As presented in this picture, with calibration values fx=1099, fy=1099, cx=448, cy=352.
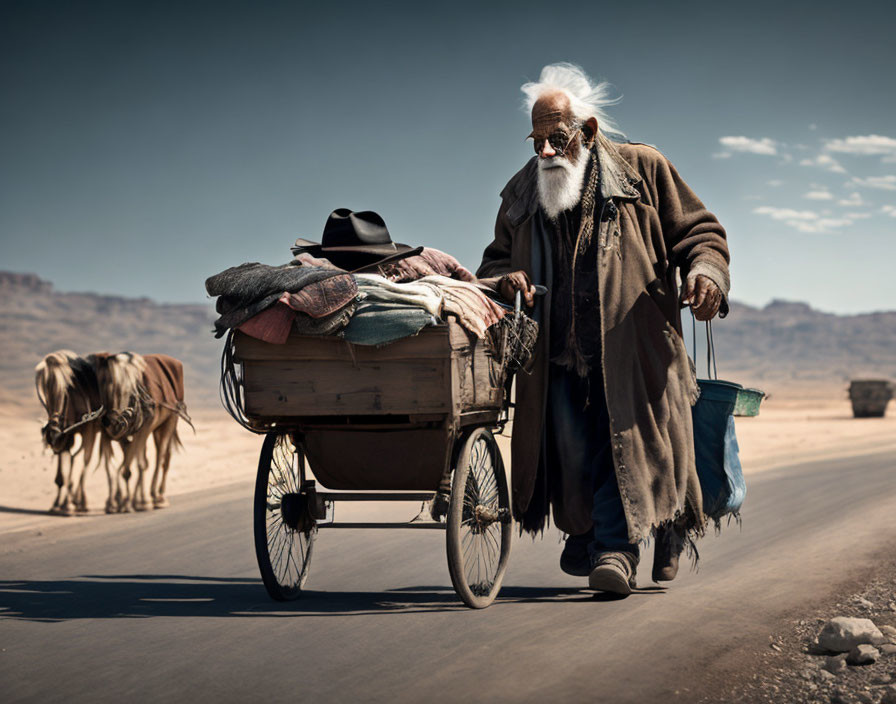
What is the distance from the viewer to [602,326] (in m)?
6.54

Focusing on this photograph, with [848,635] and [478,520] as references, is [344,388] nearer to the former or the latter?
[478,520]

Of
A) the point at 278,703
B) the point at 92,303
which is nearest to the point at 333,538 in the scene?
the point at 278,703

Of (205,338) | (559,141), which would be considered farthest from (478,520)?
(205,338)

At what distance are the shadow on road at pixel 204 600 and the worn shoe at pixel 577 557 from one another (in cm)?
13

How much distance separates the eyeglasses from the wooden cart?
1.49m

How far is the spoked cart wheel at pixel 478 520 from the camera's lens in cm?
567

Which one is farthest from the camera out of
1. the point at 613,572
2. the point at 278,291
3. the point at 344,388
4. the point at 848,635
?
the point at 613,572

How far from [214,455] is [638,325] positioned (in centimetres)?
1876

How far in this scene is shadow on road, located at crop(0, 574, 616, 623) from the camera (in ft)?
20.3

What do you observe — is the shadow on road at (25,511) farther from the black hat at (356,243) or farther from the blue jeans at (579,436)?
the blue jeans at (579,436)

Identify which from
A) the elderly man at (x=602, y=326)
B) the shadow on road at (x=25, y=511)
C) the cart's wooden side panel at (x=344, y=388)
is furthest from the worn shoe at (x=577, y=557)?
the shadow on road at (x=25, y=511)

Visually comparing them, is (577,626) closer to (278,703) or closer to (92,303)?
(278,703)

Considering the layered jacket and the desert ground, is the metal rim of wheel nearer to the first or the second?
the desert ground

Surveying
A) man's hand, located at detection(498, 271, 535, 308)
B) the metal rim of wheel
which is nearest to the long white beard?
man's hand, located at detection(498, 271, 535, 308)
